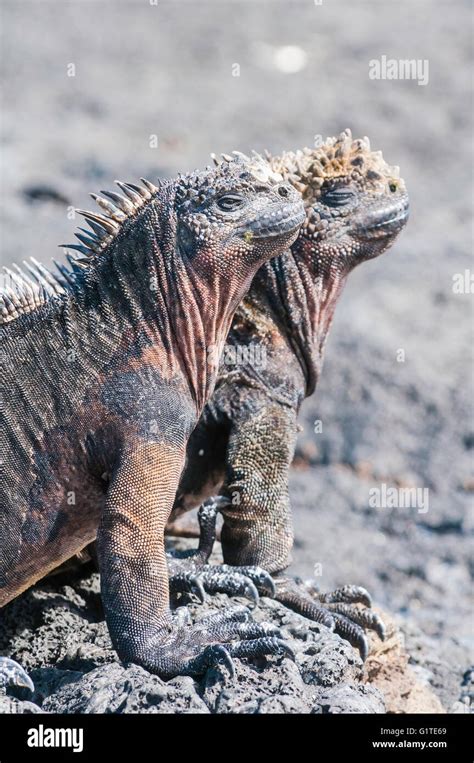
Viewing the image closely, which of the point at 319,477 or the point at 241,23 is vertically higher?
the point at 241,23

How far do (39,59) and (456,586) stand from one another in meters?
11.4

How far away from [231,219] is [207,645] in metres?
1.58

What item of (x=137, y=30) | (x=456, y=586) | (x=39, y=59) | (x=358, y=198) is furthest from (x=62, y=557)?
(x=137, y=30)

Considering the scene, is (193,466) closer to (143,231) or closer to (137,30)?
(143,231)

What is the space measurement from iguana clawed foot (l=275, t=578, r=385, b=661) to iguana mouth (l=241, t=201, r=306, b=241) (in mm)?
1709

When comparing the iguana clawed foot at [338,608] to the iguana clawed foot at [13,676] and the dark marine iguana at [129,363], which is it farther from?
the iguana clawed foot at [13,676]

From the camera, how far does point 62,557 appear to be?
456 centimetres

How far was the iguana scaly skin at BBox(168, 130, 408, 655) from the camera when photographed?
5.19 m

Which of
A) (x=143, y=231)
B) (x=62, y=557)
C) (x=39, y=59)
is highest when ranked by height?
(x=39, y=59)

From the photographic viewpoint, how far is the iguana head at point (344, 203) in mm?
5449

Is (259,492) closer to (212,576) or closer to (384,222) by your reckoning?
(212,576)

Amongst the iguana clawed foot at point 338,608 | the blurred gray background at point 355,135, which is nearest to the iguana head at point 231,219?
the iguana clawed foot at point 338,608

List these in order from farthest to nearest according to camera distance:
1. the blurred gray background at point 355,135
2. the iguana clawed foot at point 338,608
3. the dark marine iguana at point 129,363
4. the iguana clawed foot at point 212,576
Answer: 1. the blurred gray background at point 355,135
2. the iguana clawed foot at point 338,608
3. the iguana clawed foot at point 212,576
4. the dark marine iguana at point 129,363

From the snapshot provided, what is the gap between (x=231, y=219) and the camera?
4371mm
